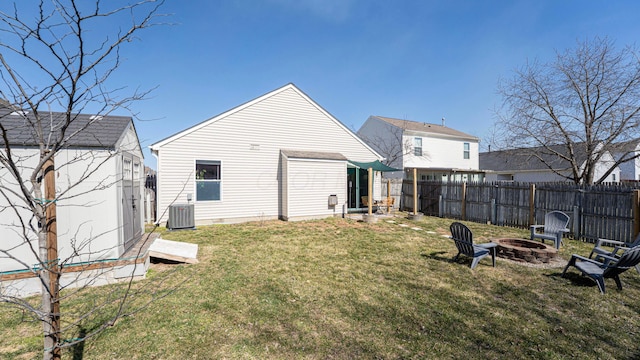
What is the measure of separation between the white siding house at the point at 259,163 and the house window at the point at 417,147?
915cm

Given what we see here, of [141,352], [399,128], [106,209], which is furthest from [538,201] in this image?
[106,209]

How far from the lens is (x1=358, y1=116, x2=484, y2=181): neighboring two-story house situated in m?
20.4

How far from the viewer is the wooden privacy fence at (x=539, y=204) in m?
7.97

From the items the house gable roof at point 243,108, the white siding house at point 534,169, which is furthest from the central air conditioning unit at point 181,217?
the white siding house at point 534,169

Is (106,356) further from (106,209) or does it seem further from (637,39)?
(637,39)

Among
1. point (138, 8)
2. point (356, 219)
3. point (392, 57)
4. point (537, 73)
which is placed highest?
point (392, 57)

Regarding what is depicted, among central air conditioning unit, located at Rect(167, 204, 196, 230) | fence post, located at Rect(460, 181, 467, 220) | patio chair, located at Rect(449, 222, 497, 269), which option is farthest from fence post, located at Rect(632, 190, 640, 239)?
central air conditioning unit, located at Rect(167, 204, 196, 230)

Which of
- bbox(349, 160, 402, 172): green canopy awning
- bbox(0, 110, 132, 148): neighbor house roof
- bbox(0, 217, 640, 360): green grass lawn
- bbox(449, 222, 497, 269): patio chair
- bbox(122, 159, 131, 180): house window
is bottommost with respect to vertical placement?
bbox(0, 217, 640, 360): green grass lawn

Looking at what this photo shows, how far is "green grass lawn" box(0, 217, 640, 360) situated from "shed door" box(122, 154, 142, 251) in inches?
38.9

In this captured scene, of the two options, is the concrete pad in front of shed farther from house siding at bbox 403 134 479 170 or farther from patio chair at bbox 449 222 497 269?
house siding at bbox 403 134 479 170

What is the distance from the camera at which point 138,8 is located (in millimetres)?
2174

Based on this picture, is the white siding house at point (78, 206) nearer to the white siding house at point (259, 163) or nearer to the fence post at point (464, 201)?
the white siding house at point (259, 163)

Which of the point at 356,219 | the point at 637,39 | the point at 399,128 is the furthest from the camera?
the point at 399,128

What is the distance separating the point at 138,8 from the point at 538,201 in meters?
13.0
